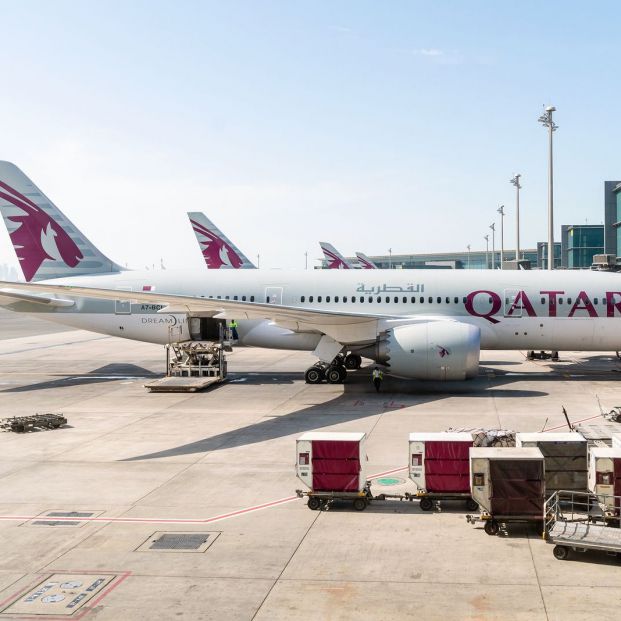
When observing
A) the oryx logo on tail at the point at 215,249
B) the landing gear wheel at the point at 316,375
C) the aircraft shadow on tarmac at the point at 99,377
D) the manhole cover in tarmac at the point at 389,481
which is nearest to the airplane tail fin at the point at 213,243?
the oryx logo on tail at the point at 215,249

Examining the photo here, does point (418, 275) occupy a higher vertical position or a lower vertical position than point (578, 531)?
higher

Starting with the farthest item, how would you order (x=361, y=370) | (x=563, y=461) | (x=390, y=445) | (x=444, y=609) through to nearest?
(x=361, y=370) → (x=390, y=445) → (x=563, y=461) → (x=444, y=609)

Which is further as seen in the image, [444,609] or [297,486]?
[297,486]

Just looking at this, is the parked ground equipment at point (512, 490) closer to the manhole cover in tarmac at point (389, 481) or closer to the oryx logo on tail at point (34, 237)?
the manhole cover in tarmac at point (389, 481)

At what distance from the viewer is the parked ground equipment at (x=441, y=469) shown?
1359cm

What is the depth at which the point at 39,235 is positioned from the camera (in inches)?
1283

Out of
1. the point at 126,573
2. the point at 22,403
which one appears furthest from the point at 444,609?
the point at 22,403

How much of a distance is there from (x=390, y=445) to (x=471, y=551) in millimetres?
7166

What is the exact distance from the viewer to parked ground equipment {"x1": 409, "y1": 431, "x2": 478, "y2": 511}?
13.6 m

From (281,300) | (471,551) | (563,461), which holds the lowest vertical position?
(471,551)

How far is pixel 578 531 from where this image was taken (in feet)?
37.3

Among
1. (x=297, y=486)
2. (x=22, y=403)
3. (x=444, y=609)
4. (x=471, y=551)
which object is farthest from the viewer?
(x=22, y=403)

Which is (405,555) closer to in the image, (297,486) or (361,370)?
(297,486)

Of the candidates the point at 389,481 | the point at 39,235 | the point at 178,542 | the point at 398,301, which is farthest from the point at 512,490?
the point at 39,235
